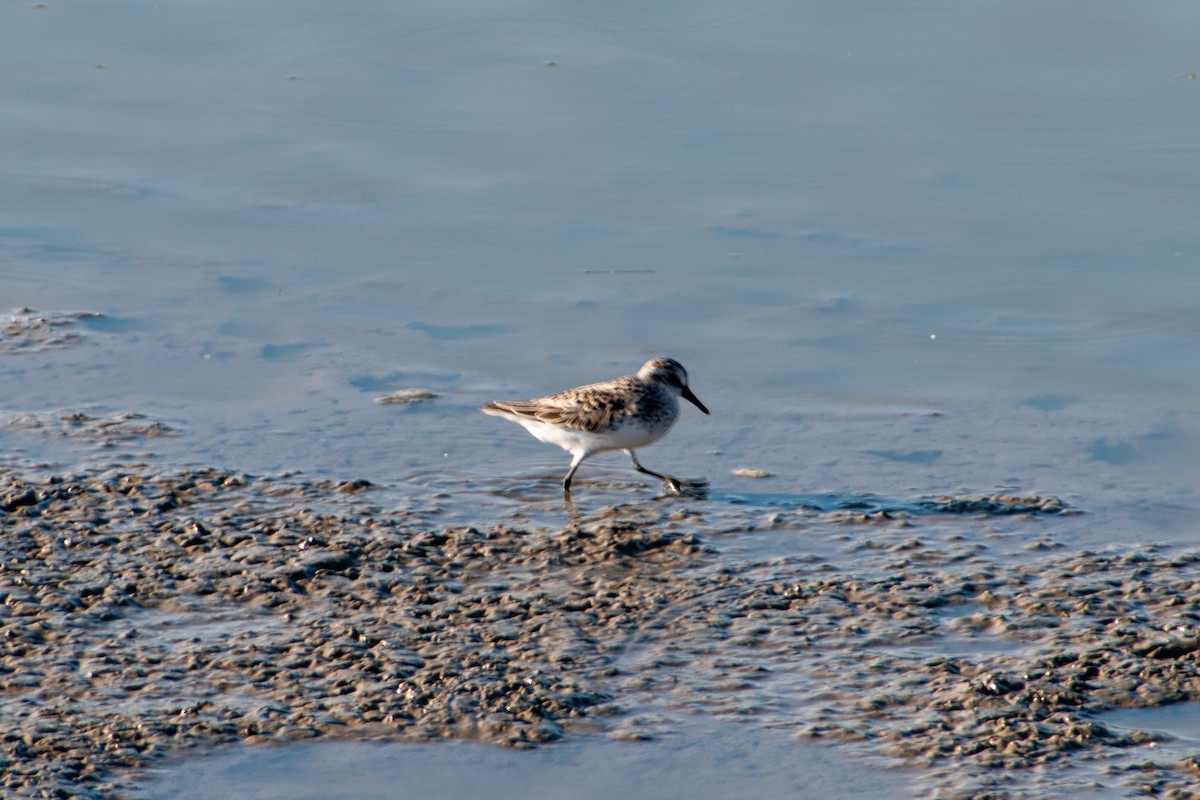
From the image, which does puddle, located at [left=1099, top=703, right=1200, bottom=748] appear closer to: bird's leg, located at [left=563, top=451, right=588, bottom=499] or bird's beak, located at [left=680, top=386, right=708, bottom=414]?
bird's leg, located at [left=563, top=451, right=588, bottom=499]

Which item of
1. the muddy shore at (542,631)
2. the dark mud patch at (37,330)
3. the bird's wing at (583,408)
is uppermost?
the bird's wing at (583,408)

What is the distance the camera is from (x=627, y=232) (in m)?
12.1

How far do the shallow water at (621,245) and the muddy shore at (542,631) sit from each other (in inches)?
16.5

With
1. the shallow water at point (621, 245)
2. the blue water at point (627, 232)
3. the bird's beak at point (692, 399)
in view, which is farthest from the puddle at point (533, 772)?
the bird's beak at point (692, 399)

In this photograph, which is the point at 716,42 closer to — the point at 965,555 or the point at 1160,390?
the point at 1160,390

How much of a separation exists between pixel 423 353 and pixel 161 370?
1.67 meters

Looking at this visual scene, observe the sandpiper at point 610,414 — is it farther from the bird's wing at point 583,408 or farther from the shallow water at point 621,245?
the shallow water at point 621,245

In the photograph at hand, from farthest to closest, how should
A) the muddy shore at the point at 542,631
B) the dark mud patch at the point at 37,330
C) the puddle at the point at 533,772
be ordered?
the dark mud patch at the point at 37,330 < the muddy shore at the point at 542,631 < the puddle at the point at 533,772

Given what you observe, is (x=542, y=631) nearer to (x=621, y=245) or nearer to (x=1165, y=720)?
(x=1165, y=720)

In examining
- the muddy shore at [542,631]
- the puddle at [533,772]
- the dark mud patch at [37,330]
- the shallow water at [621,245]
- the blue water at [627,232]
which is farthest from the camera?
the dark mud patch at [37,330]

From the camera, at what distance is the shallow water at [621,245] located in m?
9.10

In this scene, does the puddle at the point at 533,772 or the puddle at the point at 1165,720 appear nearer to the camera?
the puddle at the point at 533,772

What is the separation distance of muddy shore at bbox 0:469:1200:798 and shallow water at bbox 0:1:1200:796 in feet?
1.37

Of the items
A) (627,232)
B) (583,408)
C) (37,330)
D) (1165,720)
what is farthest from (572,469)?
(37,330)
